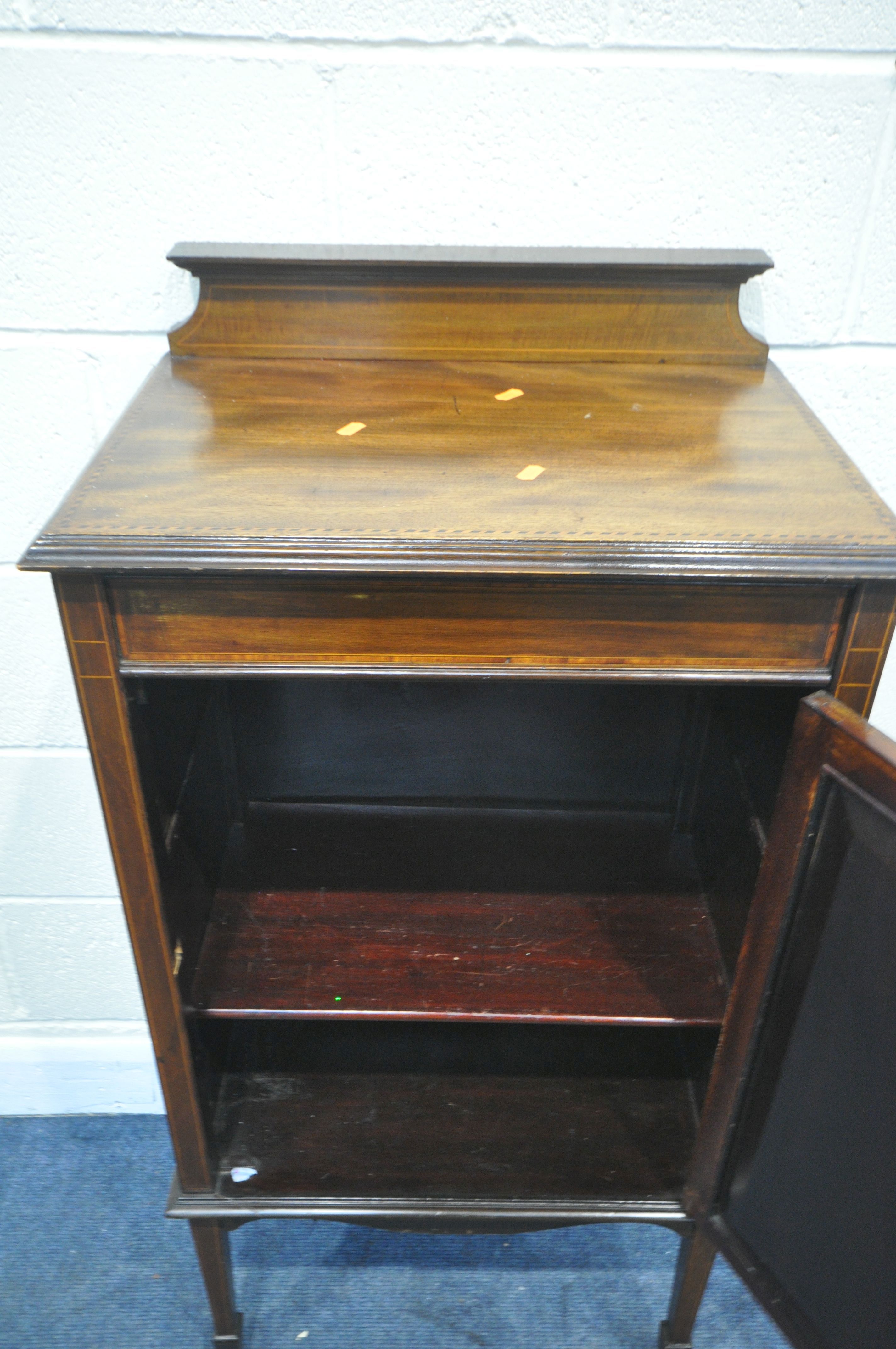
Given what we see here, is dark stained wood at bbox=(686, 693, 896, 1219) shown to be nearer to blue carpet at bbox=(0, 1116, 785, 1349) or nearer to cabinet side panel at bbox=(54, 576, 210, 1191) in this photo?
Result: blue carpet at bbox=(0, 1116, 785, 1349)

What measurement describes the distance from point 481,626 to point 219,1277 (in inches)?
35.4

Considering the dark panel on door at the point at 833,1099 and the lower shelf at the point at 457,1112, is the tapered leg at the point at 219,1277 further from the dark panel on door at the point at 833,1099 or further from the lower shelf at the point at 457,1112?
the dark panel on door at the point at 833,1099

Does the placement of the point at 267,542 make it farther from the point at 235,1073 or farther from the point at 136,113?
the point at 235,1073

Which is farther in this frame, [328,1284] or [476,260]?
[328,1284]

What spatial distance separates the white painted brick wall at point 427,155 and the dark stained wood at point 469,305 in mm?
57

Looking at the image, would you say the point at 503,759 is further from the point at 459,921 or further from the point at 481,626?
the point at 481,626

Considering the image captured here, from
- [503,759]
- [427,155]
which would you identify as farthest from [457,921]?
[427,155]

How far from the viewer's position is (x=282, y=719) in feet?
3.99

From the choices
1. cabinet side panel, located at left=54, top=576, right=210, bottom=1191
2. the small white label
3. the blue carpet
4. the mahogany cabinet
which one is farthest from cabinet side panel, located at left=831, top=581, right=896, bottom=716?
the blue carpet

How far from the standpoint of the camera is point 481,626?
73cm

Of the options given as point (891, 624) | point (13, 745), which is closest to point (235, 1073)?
point (13, 745)

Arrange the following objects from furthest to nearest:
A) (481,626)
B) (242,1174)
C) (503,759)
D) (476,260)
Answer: (503,759) → (242,1174) → (476,260) → (481,626)

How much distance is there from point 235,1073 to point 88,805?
15.4 inches

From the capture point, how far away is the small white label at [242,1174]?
3.57 feet
